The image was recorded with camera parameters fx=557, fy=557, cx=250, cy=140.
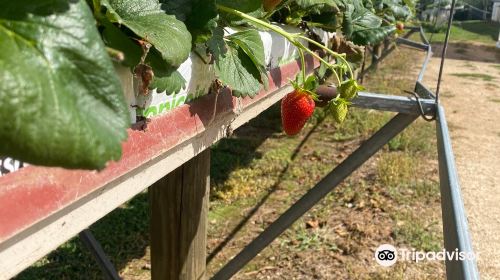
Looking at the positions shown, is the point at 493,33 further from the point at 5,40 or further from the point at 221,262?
the point at 5,40

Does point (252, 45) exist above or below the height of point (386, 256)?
above

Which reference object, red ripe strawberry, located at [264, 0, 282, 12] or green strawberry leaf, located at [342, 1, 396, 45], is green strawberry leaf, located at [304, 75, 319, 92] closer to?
red ripe strawberry, located at [264, 0, 282, 12]

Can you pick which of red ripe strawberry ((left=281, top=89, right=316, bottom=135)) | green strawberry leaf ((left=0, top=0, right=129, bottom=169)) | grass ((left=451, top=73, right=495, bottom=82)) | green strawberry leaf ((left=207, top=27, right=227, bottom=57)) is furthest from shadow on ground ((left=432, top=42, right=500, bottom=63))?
green strawberry leaf ((left=0, top=0, right=129, bottom=169))

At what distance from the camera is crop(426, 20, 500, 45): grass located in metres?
19.3

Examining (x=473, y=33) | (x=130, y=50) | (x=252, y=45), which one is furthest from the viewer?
(x=473, y=33)

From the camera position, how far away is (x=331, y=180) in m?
1.85

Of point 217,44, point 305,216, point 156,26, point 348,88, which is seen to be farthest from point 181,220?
point 305,216

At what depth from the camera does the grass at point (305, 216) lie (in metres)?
3.29

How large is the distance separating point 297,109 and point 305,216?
2.65m

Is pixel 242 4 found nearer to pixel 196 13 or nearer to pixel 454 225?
pixel 196 13

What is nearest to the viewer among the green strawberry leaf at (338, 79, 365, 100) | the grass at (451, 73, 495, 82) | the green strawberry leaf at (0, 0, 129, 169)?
the green strawberry leaf at (0, 0, 129, 169)

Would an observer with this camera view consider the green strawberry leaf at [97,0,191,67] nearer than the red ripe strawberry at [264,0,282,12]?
Yes

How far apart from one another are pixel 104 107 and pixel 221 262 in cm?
306

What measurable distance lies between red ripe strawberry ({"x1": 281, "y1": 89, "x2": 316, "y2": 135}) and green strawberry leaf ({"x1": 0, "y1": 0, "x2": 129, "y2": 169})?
0.90 m
